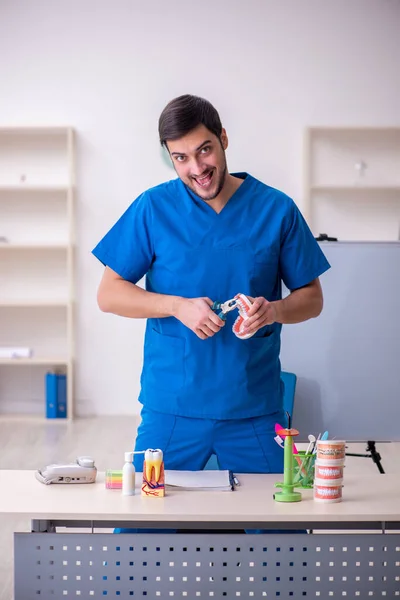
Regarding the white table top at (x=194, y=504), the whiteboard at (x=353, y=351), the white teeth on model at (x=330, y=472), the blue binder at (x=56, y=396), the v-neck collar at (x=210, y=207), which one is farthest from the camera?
the blue binder at (x=56, y=396)

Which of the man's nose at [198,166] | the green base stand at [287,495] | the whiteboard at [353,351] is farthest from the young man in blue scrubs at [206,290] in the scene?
the whiteboard at [353,351]

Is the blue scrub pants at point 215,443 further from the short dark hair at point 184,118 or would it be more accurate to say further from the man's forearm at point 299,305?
the short dark hair at point 184,118

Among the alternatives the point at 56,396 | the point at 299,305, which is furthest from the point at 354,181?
the point at 299,305

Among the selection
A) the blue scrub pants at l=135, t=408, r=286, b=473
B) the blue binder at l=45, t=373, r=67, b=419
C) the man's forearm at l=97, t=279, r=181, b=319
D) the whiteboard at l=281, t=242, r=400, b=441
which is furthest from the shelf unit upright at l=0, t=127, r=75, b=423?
the blue scrub pants at l=135, t=408, r=286, b=473

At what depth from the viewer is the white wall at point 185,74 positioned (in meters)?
6.16

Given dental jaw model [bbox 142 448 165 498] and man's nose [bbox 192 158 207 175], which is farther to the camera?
man's nose [bbox 192 158 207 175]

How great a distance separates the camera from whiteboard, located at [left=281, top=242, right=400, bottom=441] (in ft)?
12.5

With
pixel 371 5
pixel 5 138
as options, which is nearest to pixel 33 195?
pixel 5 138

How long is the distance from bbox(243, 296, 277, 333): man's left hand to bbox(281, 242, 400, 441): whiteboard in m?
1.76

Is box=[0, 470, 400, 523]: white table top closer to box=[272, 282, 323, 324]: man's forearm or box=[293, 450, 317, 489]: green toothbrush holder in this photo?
box=[293, 450, 317, 489]: green toothbrush holder

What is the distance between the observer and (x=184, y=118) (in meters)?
2.14

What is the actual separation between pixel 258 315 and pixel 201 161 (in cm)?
41

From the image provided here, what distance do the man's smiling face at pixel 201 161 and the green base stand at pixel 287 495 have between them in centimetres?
73

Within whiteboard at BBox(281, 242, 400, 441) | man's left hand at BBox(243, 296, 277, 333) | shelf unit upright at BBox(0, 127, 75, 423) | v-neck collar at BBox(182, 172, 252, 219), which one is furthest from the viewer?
shelf unit upright at BBox(0, 127, 75, 423)
